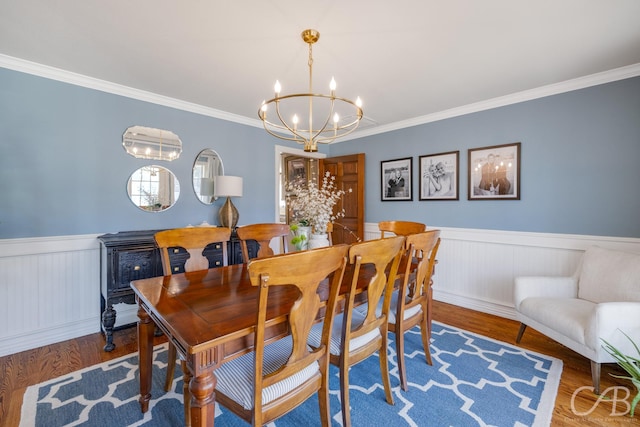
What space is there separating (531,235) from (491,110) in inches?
59.1

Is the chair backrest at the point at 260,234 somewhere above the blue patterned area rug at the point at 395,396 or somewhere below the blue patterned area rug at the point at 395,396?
above

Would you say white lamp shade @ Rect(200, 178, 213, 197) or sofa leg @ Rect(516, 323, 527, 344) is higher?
white lamp shade @ Rect(200, 178, 213, 197)

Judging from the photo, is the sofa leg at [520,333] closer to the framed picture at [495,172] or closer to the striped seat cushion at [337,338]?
the framed picture at [495,172]

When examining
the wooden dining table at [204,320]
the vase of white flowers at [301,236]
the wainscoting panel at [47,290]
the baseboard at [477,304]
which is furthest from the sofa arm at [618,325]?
the wainscoting panel at [47,290]

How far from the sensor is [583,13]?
180 cm

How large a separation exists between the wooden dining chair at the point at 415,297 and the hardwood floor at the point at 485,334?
885 millimetres

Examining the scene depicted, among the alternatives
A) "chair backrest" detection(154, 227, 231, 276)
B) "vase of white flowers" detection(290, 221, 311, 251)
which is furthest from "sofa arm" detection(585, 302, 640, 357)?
"chair backrest" detection(154, 227, 231, 276)

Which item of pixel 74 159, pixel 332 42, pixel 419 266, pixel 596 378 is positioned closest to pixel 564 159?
pixel 596 378

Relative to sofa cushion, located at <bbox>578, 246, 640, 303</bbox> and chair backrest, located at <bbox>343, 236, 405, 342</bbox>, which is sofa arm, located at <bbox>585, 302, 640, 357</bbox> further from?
chair backrest, located at <bbox>343, 236, 405, 342</bbox>

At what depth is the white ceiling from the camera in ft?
5.79

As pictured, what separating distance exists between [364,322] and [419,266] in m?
0.62

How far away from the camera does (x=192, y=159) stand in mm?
3453

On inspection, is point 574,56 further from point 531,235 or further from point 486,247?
point 486,247

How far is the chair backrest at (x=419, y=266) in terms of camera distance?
182cm
